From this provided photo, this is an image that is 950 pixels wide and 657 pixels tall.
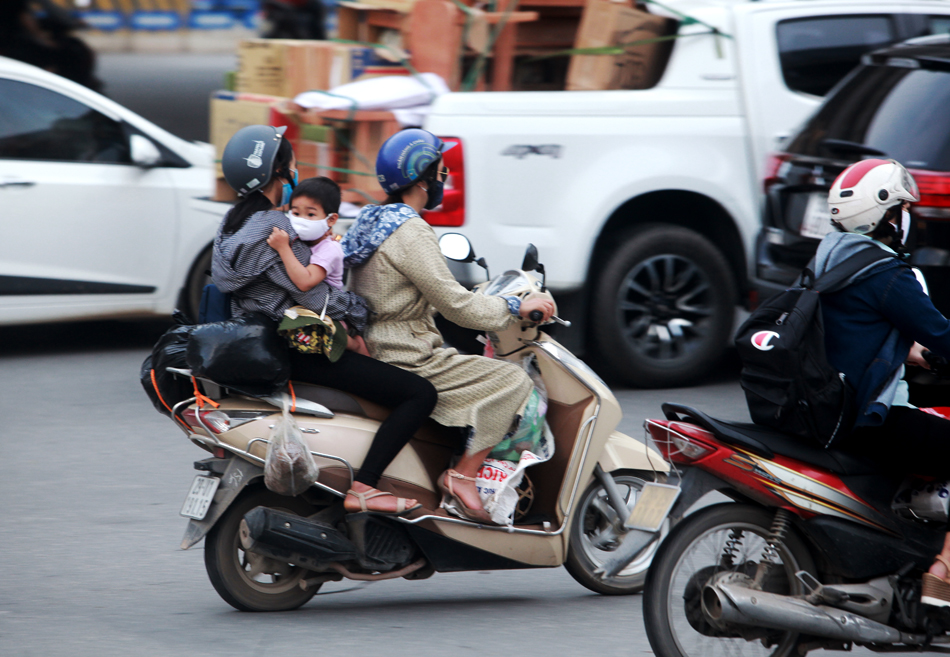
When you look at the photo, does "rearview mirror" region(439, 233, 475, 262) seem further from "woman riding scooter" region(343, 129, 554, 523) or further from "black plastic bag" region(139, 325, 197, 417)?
"black plastic bag" region(139, 325, 197, 417)

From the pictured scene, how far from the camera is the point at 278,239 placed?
3850mm

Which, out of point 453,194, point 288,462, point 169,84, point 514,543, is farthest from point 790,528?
point 169,84

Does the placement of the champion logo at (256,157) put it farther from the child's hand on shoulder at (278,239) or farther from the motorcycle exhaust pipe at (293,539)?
the motorcycle exhaust pipe at (293,539)

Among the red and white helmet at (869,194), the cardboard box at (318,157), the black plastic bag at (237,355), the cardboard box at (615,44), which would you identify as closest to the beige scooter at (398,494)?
the black plastic bag at (237,355)

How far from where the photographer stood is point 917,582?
3.40m

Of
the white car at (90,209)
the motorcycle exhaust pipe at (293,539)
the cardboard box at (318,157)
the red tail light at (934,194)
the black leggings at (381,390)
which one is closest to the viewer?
the motorcycle exhaust pipe at (293,539)

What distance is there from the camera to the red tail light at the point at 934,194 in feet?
17.9

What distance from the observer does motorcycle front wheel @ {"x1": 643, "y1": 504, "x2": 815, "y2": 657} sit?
334 centimetres

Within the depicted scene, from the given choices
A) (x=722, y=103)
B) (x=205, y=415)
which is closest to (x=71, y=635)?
(x=205, y=415)

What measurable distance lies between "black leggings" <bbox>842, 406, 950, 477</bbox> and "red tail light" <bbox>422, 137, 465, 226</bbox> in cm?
342

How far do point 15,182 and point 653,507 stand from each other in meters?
5.44

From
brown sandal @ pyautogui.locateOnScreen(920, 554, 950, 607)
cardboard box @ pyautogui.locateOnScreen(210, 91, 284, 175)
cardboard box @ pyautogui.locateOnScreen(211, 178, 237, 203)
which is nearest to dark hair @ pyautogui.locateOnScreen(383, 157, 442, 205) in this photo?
brown sandal @ pyautogui.locateOnScreen(920, 554, 950, 607)

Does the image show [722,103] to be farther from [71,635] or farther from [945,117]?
[71,635]

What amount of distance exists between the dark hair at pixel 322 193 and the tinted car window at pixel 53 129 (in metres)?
4.30
